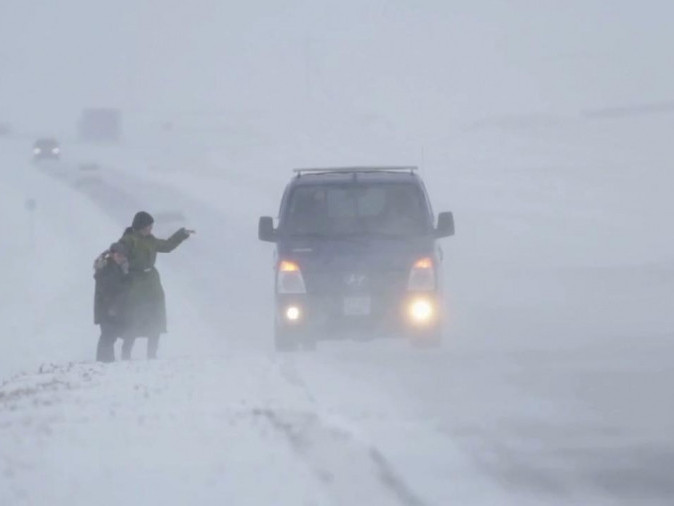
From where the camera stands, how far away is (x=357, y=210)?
16828mm

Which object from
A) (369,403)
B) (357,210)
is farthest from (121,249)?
(369,403)

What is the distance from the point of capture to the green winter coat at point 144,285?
15.5 m

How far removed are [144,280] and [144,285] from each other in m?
0.05

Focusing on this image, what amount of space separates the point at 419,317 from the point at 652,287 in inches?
388

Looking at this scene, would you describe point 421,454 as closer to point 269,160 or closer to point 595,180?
point 595,180

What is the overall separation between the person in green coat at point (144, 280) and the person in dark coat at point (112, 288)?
0.21 feet

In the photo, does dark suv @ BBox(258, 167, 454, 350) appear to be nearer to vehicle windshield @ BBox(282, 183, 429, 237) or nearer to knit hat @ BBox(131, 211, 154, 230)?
vehicle windshield @ BBox(282, 183, 429, 237)

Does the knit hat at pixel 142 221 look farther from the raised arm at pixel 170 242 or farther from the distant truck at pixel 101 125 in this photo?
the distant truck at pixel 101 125

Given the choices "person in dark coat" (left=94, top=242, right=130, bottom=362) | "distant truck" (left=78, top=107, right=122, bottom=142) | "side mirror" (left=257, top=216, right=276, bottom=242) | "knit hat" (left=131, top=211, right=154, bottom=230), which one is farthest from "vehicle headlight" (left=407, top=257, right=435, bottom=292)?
"distant truck" (left=78, top=107, right=122, bottom=142)

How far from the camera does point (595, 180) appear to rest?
60.8 m

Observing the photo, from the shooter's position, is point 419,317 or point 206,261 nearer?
point 419,317

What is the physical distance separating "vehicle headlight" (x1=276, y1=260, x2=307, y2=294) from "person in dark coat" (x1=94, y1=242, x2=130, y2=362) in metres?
1.62

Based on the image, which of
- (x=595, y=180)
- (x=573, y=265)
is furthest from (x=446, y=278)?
(x=595, y=180)

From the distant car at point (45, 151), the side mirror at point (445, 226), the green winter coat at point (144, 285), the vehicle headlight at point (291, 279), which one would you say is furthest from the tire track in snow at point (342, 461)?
the distant car at point (45, 151)
